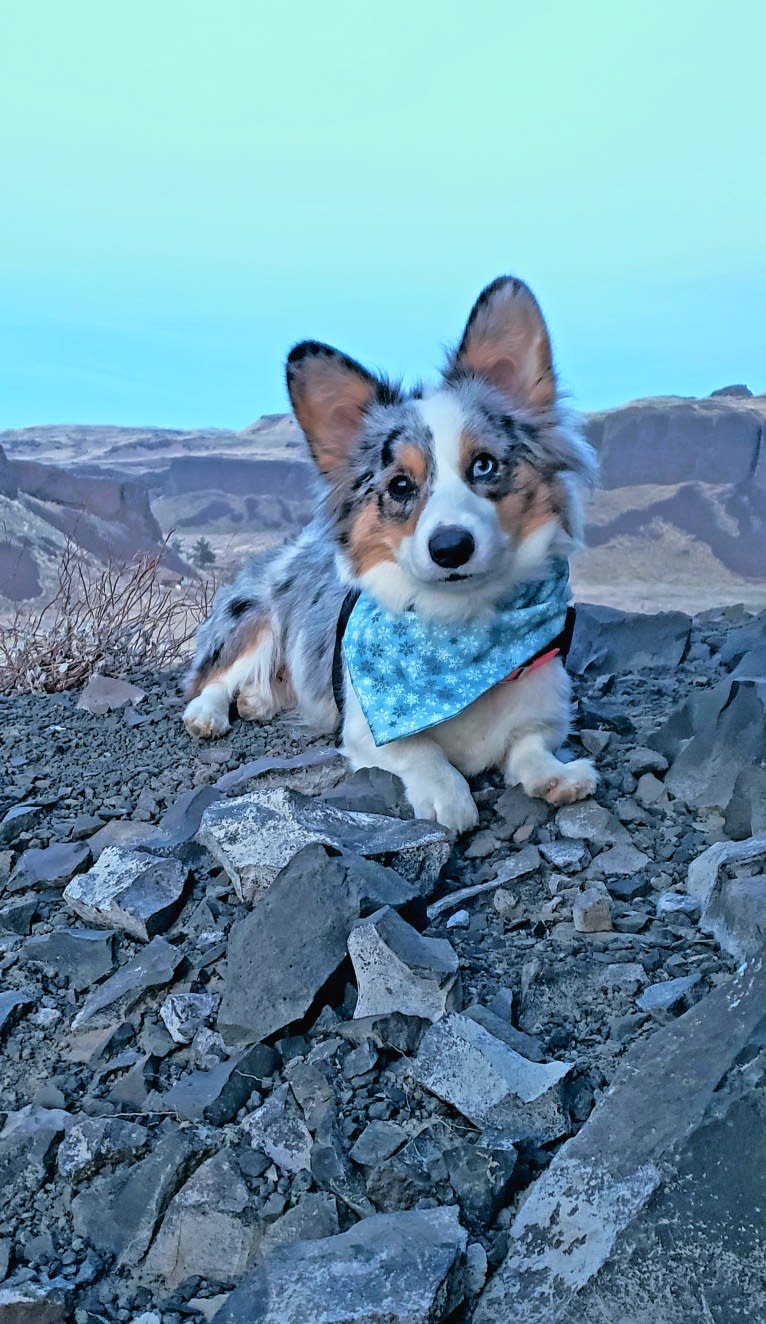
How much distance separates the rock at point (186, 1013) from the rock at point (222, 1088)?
13cm

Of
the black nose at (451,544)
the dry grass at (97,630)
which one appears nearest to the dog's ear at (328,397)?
the black nose at (451,544)

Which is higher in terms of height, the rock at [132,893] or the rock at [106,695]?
the rock at [132,893]

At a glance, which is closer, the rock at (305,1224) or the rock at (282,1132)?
the rock at (305,1224)

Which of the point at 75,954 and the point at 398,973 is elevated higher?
the point at 398,973

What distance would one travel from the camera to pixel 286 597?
14.5 feet

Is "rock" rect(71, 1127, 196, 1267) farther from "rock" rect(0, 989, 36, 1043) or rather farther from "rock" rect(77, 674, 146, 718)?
"rock" rect(77, 674, 146, 718)

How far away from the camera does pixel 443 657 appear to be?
3066 mm

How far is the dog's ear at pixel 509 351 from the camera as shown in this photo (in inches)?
122

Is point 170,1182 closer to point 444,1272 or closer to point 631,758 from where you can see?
point 444,1272

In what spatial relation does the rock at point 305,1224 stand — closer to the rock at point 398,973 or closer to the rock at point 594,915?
the rock at point 398,973

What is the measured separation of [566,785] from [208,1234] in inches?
57.1

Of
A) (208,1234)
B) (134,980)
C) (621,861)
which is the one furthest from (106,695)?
(208,1234)

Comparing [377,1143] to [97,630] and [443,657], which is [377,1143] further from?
[97,630]

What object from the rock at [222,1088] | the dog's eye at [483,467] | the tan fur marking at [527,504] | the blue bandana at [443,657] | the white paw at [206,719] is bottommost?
the white paw at [206,719]
